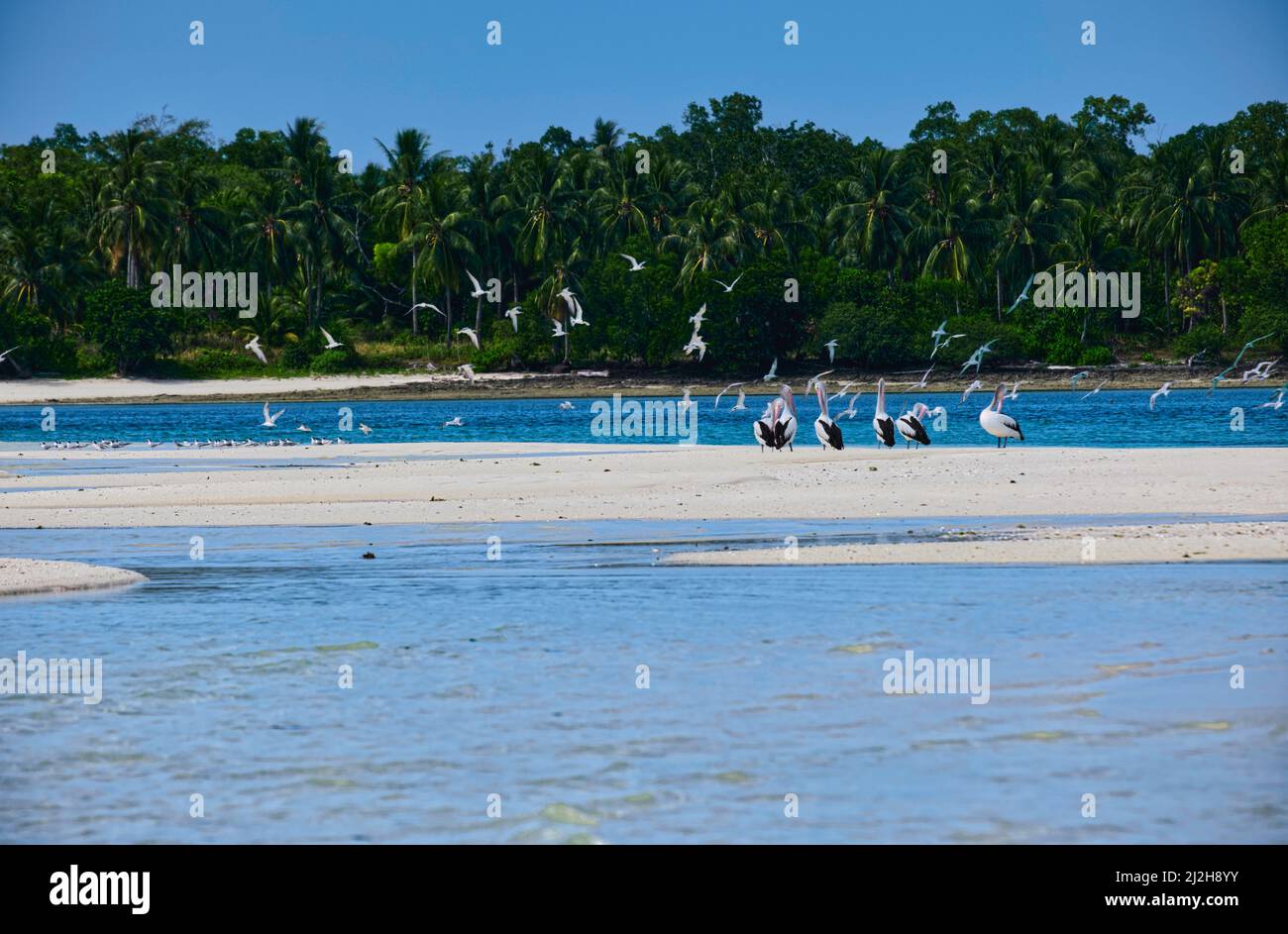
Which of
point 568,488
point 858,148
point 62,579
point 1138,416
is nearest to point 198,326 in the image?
point 858,148

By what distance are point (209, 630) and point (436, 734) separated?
15.0 ft

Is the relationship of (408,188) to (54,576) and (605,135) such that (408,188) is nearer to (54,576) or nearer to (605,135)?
(605,135)

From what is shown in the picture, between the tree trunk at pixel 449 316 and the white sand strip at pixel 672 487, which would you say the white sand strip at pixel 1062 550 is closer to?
the white sand strip at pixel 672 487

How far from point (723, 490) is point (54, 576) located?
40.6ft

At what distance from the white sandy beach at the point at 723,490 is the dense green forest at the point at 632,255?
58.9 m

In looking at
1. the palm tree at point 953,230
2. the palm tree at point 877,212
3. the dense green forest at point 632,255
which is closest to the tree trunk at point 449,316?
the dense green forest at point 632,255

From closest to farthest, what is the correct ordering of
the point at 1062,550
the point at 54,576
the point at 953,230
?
the point at 54,576 < the point at 1062,550 < the point at 953,230

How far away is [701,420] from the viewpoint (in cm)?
6444

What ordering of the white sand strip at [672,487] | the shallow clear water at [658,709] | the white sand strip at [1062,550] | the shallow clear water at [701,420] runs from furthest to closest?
the shallow clear water at [701,420]
the white sand strip at [672,487]
the white sand strip at [1062,550]
the shallow clear water at [658,709]

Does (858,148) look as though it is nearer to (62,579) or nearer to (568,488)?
(568,488)

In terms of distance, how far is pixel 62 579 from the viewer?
16531 millimetres

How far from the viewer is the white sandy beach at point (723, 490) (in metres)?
22.1

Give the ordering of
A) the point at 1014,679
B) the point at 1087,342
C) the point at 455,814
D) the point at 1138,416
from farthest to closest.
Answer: the point at 1087,342 < the point at 1138,416 < the point at 1014,679 < the point at 455,814

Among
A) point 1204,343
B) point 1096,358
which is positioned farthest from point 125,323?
point 1204,343
